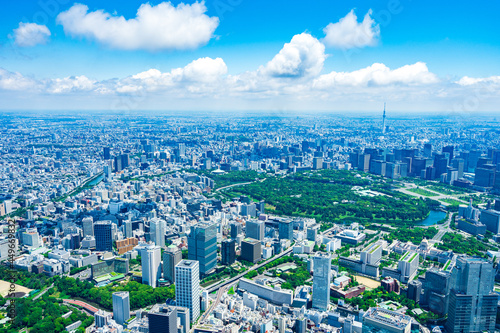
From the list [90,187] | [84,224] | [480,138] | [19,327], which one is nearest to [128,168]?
[90,187]

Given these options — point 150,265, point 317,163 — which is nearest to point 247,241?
point 150,265

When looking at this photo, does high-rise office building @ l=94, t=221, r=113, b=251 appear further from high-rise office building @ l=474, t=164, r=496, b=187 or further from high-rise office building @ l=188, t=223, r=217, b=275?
high-rise office building @ l=474, t=164, r=496, b=187

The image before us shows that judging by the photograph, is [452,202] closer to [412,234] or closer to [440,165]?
[412,234]

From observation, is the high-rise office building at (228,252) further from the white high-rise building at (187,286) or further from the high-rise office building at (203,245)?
the white high-rise building at (187,286)

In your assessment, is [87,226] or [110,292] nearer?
[110,292]

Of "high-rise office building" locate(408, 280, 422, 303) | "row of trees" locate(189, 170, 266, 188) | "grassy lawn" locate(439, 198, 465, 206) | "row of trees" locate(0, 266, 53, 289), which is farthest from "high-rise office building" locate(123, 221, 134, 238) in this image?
"grassy lawn" locate(439, 198, 465, 206)
